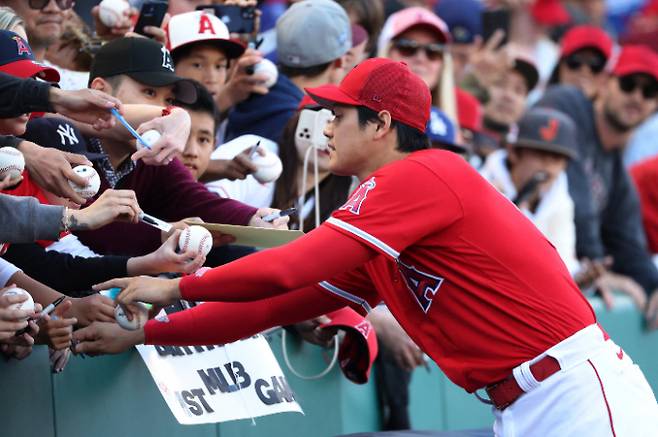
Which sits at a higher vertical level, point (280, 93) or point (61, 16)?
point (61, 16)

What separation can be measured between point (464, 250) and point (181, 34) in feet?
7.63

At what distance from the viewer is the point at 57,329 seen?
4.64 metres

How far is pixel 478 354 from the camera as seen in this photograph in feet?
15.6

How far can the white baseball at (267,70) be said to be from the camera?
22.8 ft

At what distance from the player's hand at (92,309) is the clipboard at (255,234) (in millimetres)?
431

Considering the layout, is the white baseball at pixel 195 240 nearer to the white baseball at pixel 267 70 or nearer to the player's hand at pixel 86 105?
the player's hand at pixel 86 105

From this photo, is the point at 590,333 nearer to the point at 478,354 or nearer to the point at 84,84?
the point at 478,354

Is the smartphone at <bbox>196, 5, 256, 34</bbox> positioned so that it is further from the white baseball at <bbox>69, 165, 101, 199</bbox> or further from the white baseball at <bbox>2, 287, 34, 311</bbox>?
the white baseball at <bbox>2, 287, 34, 311</bbox>

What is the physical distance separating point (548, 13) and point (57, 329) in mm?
9145

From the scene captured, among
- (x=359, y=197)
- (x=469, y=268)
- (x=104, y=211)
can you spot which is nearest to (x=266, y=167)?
(x=359, y=197)

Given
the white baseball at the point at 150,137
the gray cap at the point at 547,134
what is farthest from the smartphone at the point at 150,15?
the gray cap at the point at 547,134

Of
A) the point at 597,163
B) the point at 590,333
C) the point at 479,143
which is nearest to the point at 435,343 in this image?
the point at 590,333

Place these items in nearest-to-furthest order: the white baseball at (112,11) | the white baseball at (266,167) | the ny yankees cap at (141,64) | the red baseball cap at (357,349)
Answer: the ny yankees cap at (141,64), the red baseball cap at (357,349), the white baseball at (266,167), the white baseball at (112,11)

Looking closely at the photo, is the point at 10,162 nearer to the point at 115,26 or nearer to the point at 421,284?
the point at 421,284
